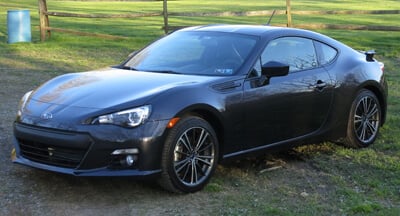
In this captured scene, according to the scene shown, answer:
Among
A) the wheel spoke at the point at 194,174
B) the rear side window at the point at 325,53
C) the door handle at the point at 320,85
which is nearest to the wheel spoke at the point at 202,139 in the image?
the wheel spoke at the point at 194,174

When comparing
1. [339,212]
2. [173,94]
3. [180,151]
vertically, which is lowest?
[339,212]

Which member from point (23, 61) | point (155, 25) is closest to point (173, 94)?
point (23, 61)

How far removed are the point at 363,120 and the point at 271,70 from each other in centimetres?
178

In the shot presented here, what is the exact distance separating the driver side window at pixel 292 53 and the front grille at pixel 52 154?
201 cm

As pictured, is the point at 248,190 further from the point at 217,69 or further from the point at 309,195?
the point at 217,69

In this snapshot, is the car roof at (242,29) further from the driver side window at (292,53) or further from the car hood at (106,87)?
the car hood at (106,87)

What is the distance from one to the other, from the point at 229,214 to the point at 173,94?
110 centimetres

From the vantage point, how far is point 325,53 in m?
6.98

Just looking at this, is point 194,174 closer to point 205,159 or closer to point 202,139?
point 205,159

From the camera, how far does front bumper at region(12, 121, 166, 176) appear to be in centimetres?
509

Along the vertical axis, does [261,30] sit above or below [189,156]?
above

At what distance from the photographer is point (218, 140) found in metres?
5.80

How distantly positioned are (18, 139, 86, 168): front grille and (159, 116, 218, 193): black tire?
27.3 inches

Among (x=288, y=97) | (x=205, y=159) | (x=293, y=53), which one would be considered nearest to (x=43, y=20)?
(x=293, y=53)
